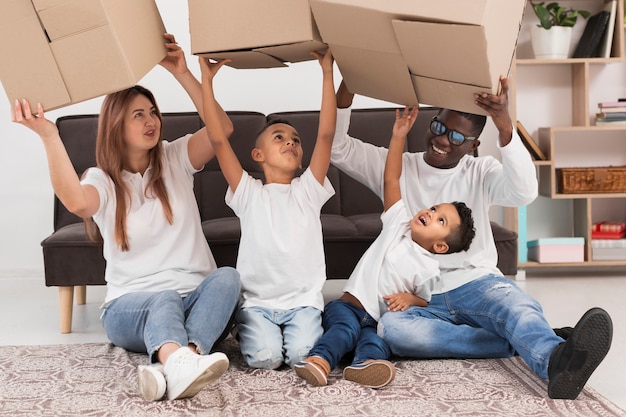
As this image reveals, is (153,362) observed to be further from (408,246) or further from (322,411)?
(408,246)

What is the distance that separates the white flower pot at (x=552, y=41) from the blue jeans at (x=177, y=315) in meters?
2.28

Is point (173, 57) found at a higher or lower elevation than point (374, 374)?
higher

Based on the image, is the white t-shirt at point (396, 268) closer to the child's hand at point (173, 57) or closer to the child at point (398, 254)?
the child at point (398, 254)

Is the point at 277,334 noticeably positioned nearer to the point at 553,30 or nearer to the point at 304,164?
the point at 304,164

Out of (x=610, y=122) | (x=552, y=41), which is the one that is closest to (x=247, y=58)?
(x=552, y=41)

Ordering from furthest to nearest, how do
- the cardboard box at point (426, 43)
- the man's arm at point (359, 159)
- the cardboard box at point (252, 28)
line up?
the man's arm at point (359, 159)
the cardboard box at point (252, 28)
the cardboard box at point (426, 43)

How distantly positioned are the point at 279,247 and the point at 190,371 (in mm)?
490

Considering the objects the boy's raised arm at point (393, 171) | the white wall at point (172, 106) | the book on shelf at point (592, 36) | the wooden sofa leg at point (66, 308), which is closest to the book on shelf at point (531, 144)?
the white wall at point (172, 106)

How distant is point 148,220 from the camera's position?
2295mm

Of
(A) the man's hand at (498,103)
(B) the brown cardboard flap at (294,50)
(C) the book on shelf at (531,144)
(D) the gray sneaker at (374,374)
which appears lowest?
(D) the gray sneaker at (374,374)

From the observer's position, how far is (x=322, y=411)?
184 centimetres

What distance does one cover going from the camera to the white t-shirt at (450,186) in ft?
7.70

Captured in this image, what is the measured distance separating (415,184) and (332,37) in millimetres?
628

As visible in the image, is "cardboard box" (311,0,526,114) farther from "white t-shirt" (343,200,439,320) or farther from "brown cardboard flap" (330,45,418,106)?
"white t-shirt" (343,200,439,320)
